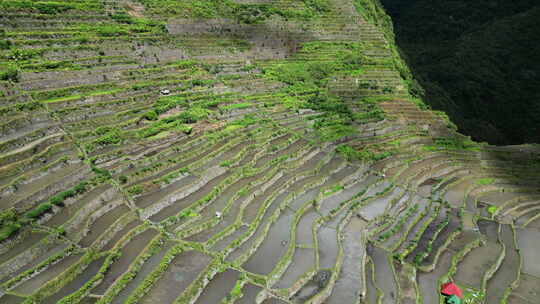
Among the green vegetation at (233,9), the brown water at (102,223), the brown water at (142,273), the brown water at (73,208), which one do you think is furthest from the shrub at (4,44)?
the brown water at (142,273)

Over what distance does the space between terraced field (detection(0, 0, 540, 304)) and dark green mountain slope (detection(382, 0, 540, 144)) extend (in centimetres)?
1122

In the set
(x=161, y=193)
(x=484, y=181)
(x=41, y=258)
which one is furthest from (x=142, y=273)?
(x=484, y=181)

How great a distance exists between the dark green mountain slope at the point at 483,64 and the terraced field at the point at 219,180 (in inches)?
442

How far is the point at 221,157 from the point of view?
15688mm

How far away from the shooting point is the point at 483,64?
129 feet

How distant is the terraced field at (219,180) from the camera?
1013 centimetres

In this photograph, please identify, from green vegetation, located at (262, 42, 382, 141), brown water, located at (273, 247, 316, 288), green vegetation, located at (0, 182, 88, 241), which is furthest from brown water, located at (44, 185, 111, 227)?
green vegetation, located at (262, 42, 382, 141)

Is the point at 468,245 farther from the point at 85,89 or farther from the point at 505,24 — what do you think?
the point at 505,24

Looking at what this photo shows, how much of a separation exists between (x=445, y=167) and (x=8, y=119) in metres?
21.6

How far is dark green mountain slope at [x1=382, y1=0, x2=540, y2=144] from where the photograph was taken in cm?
3303

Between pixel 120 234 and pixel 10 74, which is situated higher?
pixel 10 74

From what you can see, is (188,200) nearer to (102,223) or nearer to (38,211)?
(102,223)

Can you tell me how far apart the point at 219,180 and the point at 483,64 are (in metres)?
38.0

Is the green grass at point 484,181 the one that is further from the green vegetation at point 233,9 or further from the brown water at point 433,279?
the green vegetation at point 233,9
